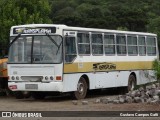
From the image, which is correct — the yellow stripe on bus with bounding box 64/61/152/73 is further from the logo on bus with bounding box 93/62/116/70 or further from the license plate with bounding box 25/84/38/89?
the license plate with bounding box 25/84/38/89

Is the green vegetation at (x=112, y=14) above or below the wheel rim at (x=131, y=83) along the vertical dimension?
above

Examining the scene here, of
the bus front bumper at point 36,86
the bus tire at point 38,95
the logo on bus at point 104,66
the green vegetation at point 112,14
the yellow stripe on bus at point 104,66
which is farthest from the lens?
the green vegetation at point 112,14

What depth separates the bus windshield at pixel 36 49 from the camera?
19.8m

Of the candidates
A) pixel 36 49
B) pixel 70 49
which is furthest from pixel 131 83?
pixel 36 49

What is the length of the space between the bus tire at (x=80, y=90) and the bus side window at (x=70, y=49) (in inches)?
46.1

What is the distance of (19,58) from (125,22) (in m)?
85.3

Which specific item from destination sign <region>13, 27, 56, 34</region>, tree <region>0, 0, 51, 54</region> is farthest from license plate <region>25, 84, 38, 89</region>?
tree <region>0, 0, 51, 54</region>

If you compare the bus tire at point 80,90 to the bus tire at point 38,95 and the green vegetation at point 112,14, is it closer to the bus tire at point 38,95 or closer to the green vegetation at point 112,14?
the bus tire at point 38,95

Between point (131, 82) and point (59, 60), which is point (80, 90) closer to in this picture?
point (59, 60)

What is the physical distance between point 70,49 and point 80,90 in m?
1.82

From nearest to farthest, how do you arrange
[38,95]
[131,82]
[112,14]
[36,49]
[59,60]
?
[59,60], [36,49], [38,95], [131,82], [112,14]

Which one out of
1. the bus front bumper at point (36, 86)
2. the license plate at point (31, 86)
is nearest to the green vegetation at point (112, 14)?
the bus front bumper at point (36, 86)

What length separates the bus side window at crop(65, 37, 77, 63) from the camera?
2008 cm

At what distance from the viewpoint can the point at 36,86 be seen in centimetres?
1986
